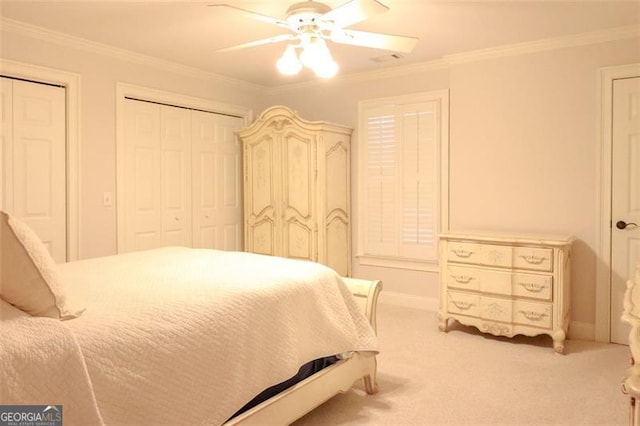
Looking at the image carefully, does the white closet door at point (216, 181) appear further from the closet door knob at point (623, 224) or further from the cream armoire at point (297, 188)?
the closet door knob at point (623, 224)

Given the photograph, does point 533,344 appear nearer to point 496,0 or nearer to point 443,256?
point 443,256

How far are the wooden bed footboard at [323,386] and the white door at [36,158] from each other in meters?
2.39

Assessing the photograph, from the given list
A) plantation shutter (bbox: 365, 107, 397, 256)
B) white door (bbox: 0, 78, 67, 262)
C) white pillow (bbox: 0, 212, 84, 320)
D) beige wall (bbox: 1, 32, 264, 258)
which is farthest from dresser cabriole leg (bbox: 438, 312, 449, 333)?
white door (bbox: 0, 78, 67, 262)

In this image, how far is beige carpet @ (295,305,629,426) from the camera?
93.3 inches

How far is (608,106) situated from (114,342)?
368cm

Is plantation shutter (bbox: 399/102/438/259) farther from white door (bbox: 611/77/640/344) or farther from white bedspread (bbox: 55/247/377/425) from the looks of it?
white bedspread (bbox: 55/247/377/425)

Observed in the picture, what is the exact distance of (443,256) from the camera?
379cm

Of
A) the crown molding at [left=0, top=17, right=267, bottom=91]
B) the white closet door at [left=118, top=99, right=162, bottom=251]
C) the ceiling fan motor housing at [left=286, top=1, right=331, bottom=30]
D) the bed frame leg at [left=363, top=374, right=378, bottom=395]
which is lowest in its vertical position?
the bed frame leg at [left=363, top=374, right=378, bottom=395]

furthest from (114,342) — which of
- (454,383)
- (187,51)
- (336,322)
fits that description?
(187,51)

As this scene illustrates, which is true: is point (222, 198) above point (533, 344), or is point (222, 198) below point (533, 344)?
above

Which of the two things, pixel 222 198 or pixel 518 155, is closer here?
pixel 518 155

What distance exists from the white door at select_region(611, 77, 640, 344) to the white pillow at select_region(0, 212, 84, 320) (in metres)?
3.66

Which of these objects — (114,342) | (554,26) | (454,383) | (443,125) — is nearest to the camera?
(114,342)

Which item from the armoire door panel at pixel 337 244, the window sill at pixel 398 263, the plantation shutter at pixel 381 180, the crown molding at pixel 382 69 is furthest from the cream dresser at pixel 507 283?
the crown molding at pixel 382 69
